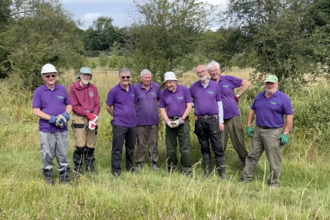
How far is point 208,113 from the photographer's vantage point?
17.9ft

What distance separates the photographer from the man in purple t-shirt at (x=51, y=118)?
4828 millimetres

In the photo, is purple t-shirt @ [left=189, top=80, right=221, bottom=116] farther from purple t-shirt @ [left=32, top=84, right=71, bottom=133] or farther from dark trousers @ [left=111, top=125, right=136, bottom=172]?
purple t-shirt @ [left=32, top=84, right=71, bottom=133]

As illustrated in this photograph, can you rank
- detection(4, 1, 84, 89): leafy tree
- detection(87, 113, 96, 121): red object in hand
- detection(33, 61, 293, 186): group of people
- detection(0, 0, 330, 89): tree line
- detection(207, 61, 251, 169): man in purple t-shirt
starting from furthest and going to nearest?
detection(4, 1, 84, 89): leafy tree, detection(0, 0, 330, 89): tree line, detection(207, 61, 251, 169): man in purple t-shirt, detection(87, 113, 96, 121): red object in hand, detection(33, 61, 293, 186): group of people

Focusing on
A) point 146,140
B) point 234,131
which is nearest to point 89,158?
point 146,140

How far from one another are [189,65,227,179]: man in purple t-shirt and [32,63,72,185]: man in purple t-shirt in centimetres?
216

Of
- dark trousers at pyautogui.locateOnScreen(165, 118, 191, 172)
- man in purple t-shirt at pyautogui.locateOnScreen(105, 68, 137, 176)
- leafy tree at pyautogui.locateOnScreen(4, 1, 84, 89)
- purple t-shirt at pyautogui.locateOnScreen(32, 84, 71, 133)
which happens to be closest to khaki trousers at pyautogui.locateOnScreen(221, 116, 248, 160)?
dark trousers at pyautogui.locateOnScreen(165, 118, 191, 172)

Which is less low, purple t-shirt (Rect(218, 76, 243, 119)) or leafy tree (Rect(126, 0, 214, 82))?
leafy tree (Rect(126, 0, 214, 82))

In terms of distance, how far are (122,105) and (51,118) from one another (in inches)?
49.6

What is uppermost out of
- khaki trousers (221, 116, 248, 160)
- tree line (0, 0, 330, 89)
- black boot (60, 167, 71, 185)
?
tree line (0, 0, 330, 89)

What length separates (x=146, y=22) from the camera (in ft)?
36.4

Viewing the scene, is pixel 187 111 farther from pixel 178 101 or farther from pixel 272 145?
pixel 272 145

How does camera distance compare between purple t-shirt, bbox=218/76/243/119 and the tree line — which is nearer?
purple t-shirt, bbox=218/76/243/119

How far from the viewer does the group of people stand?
498cm

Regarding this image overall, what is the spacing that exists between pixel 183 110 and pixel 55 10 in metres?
11.4
